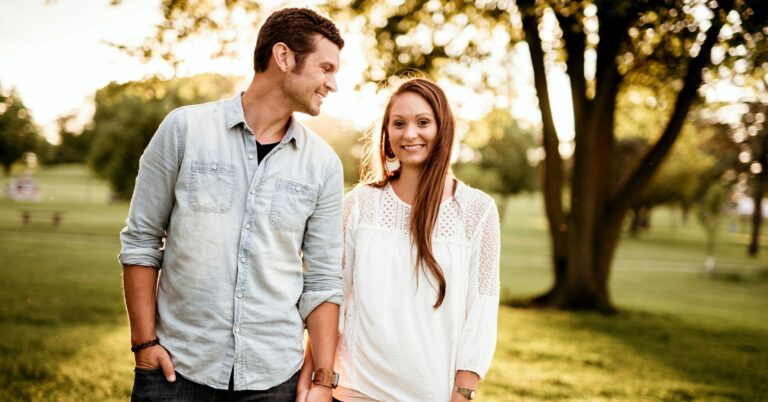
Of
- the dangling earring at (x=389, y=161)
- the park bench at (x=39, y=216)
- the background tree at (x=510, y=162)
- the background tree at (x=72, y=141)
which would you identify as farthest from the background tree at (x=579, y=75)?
the background tree at (x=510, y=162)

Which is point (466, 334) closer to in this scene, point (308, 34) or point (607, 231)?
point (308, 34)

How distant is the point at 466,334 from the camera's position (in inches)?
111

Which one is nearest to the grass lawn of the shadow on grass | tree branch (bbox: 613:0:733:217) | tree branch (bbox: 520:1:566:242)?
the shadow on grass

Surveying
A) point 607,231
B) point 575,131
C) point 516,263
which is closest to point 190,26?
point 575,131

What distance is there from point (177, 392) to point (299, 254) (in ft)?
2.36

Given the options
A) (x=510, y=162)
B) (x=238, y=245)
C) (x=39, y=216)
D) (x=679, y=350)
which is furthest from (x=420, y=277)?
(x=510, y=162)

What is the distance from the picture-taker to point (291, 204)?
8.70 ft

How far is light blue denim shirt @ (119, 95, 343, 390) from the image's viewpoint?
2.50m

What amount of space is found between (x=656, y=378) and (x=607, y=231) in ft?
17.6

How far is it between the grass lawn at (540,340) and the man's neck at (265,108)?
14.3 feet

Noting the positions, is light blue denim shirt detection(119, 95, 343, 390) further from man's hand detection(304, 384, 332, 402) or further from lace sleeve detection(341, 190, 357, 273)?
lace sleeve detection(341, 190, 357, 273)

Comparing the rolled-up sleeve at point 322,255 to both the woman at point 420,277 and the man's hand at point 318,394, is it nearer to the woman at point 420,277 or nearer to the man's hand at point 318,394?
the woman at point 420,277

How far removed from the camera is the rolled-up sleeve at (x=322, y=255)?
8.95 ft

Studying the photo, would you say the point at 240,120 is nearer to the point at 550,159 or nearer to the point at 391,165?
the point at 391,165
